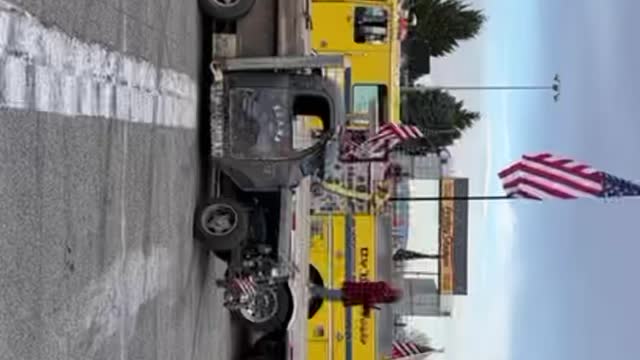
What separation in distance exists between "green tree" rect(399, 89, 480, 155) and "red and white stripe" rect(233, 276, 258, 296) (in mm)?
54547

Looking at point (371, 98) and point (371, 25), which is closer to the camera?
point (371, 25)

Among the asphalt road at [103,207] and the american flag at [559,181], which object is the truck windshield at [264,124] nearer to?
the asphalt road at [103,207]

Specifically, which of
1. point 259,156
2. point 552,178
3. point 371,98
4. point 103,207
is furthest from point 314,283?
point 103,207

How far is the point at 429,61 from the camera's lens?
69.6 meters

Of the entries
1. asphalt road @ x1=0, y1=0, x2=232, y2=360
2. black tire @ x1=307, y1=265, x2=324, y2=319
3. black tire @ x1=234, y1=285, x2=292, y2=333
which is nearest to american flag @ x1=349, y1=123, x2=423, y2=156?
black tire @ x1=307, y1=265, x2=324, y2=319

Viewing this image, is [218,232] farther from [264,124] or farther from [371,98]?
[371,98]

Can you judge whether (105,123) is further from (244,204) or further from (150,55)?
(244,204)

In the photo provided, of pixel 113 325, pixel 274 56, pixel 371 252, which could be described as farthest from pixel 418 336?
pixel 113 325

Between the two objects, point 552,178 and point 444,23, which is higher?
point 444,23

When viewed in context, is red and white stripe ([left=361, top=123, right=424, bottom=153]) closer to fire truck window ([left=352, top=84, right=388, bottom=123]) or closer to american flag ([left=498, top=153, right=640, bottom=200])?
fire truck window ([left=352, top=84, right=388, bottom=123])

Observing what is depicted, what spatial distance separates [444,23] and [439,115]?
6011mm

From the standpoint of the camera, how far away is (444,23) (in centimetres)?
6806

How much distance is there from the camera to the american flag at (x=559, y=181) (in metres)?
19.0

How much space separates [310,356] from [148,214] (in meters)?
13.0
